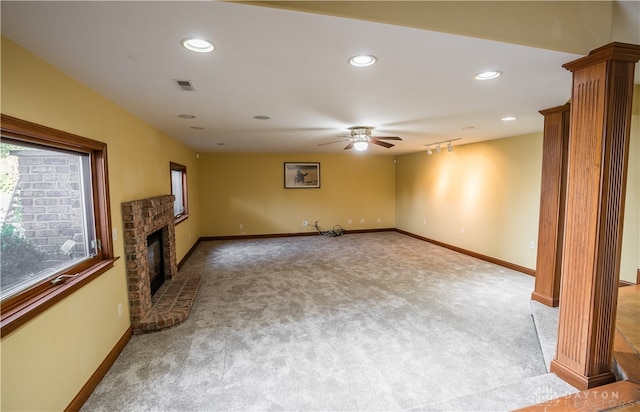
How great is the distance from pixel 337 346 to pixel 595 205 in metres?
2.18

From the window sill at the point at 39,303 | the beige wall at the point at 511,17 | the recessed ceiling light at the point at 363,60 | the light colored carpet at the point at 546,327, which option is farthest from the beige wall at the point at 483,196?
the window sill at the point at 39,303

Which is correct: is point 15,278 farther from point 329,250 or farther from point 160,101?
point 329,250

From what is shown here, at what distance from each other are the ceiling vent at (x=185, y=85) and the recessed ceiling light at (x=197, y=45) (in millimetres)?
586

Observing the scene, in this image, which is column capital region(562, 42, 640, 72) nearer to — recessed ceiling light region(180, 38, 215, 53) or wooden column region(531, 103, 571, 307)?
wooden column region(531, 103, 571, 307)

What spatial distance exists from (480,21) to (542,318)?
2908 mm

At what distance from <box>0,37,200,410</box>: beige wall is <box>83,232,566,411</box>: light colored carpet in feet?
1.05

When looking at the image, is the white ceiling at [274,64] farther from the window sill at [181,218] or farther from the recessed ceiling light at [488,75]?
the window sill at [181,218]

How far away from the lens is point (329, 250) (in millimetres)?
6312

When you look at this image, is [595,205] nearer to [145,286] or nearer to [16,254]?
[16,254]

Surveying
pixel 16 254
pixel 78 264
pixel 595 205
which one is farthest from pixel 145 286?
pixel 595 205

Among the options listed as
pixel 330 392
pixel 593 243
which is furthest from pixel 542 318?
pixel 330 392

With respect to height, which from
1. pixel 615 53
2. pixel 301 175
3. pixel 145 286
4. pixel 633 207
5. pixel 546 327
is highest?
pixel 615 53

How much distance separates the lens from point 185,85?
2230mm

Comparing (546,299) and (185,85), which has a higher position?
(185,85)
